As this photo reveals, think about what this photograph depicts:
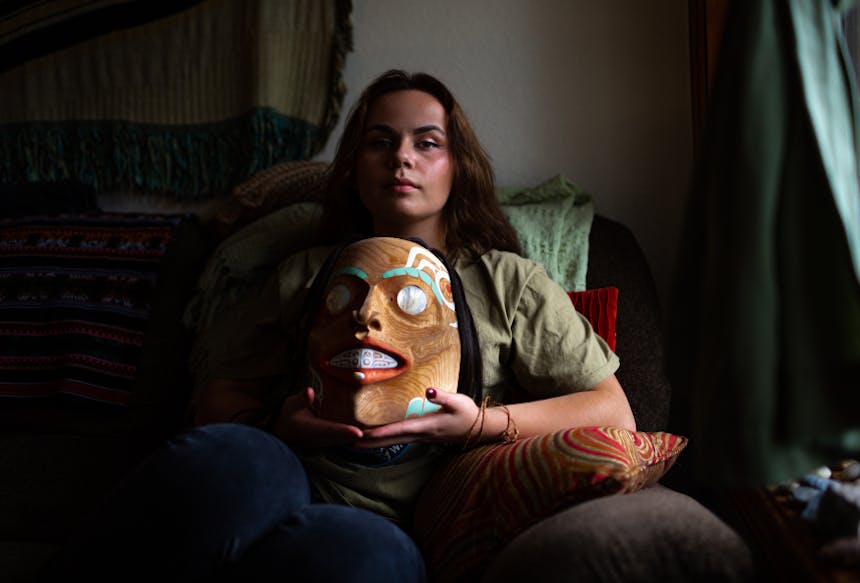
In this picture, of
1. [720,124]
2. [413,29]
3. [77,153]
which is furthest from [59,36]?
[720,124]

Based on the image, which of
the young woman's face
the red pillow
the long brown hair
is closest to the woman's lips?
the young woman's face

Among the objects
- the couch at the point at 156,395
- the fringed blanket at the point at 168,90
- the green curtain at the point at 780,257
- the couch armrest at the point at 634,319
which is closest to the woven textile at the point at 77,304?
the couch at the point at 156,395

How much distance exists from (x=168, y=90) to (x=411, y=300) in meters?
1.10

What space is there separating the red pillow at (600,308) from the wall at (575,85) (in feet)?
1.26

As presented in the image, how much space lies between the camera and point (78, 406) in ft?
4.38

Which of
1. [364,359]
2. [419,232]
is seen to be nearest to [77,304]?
[419,232]

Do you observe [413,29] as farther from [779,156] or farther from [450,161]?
[779,156]

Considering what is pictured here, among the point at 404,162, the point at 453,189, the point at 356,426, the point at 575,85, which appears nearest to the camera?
the point at 356,426

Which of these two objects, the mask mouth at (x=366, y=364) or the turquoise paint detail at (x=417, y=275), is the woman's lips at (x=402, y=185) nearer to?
the turquoise paint detail at (x=417, y=275)

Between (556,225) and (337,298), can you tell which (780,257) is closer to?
(337,298)

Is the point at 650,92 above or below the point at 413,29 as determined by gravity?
below

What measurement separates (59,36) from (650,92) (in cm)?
136

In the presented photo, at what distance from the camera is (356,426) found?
869 millimetres

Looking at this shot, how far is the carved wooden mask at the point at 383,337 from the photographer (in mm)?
861
